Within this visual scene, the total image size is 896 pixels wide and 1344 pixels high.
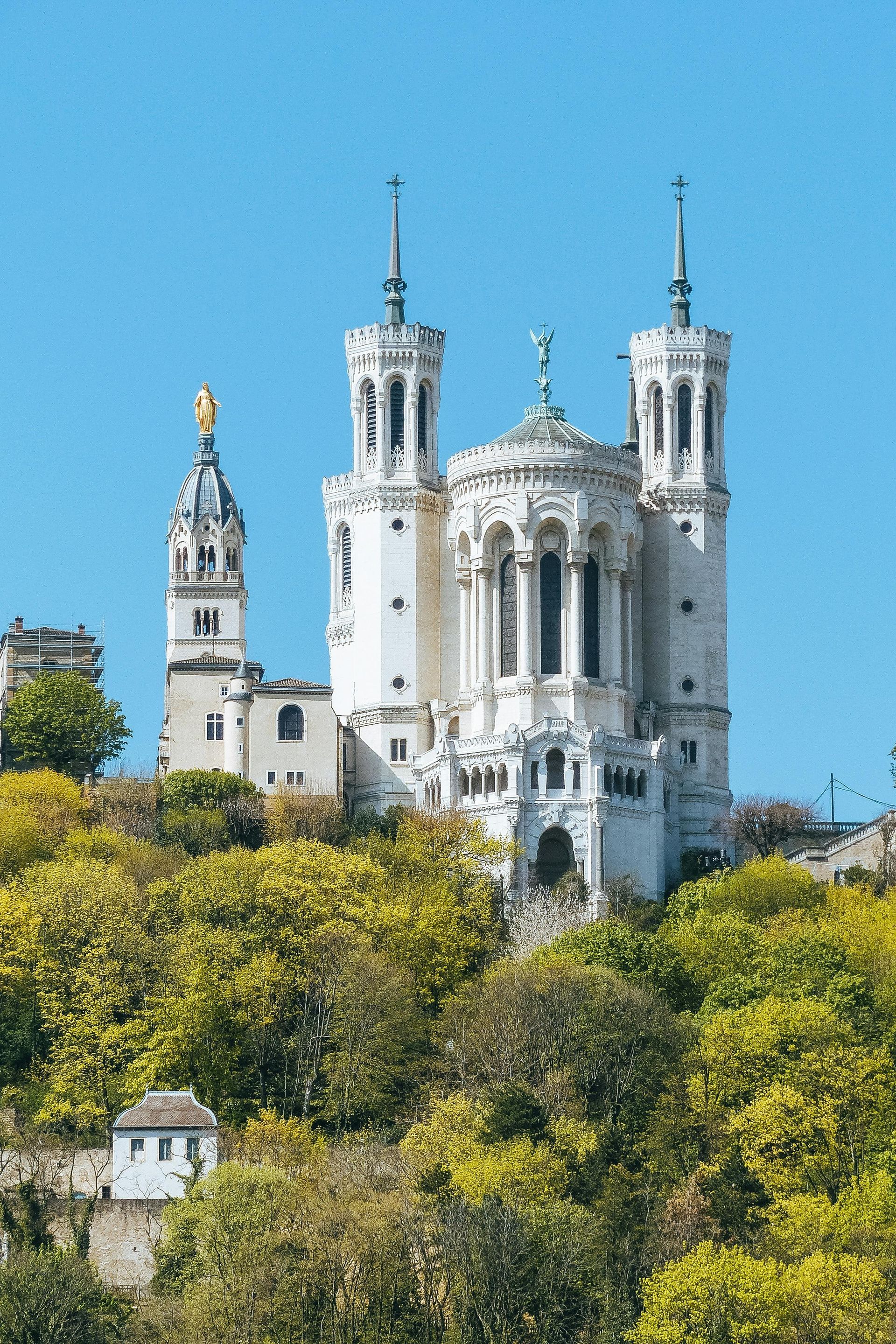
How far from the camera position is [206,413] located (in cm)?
15662

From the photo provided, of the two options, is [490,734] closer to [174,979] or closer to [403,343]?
[403,343]

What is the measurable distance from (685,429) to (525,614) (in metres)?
12.6

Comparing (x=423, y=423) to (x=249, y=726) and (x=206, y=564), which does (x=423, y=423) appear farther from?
(x=206, y=564)

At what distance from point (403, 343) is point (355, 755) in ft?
51.9

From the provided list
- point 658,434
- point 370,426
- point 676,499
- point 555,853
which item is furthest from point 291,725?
point 658,434

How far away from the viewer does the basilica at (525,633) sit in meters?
120

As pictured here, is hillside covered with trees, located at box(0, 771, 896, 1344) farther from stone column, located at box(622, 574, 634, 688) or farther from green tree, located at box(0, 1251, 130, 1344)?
stone column, located at box(622, 574, 634, 688)

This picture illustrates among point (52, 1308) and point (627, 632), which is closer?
point (52, 1308)

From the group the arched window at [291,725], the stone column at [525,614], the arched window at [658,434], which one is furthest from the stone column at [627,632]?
the arched window at [291,725]

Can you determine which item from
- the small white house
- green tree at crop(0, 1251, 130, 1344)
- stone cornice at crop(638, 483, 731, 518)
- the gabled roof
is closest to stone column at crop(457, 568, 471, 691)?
stone cornice at crop(638, 483, 731, 518)

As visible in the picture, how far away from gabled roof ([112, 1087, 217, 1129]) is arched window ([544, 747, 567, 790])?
33.1 metres

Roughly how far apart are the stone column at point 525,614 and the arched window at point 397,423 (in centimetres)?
910

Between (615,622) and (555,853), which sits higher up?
(615,622)

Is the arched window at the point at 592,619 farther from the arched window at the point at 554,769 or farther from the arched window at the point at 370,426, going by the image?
the arched window at the point at 370,426
